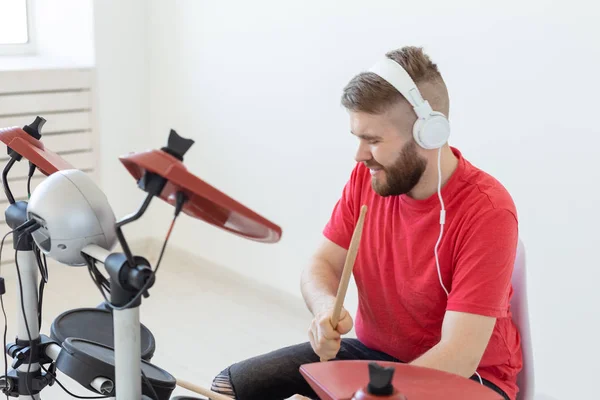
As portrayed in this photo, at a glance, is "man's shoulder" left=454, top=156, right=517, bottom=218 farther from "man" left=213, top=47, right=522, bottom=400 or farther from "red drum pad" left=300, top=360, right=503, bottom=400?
"red drum pad" left=300, top=360, right=503, bottom=400

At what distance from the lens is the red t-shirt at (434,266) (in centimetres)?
151

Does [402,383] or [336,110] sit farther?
[336,110]

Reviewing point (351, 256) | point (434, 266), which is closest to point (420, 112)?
point (434, 266)

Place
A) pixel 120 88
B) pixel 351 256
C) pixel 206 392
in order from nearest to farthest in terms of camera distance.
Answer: pixel 351 256 → pixel 206 392 → pixel 120 88

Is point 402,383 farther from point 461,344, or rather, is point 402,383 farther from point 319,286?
point 319,286

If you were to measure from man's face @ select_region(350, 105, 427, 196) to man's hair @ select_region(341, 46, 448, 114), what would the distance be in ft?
0.06

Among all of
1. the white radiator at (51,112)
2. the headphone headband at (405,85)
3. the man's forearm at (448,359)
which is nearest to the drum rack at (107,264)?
the man's forearm at (448,359)

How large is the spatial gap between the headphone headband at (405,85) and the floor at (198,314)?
1.43 meters

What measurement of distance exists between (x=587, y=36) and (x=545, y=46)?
0.13 m

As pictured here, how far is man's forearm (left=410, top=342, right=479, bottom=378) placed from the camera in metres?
1.45

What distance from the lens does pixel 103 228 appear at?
1.19 metres

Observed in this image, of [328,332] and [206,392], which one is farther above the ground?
[328,332]

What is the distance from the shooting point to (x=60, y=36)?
143 inches

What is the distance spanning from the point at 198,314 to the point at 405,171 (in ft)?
5.75
